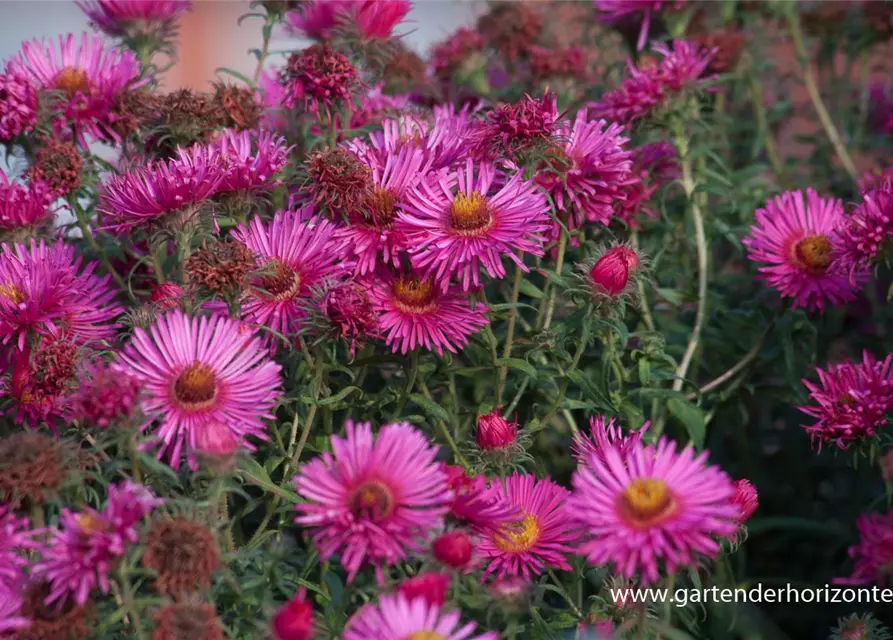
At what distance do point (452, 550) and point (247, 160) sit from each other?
577 mm

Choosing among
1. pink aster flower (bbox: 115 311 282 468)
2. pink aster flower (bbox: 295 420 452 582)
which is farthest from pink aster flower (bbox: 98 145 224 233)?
pink aster flower (bbox: 295 420 452 582)

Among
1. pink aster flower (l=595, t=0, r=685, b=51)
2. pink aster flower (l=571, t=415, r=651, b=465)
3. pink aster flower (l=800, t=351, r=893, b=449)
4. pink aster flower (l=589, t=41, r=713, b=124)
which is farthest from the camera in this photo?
pink aster flower (l=595, t=0, r=685, b=51)

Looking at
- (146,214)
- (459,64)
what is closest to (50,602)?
(146,214)

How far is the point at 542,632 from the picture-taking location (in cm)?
108

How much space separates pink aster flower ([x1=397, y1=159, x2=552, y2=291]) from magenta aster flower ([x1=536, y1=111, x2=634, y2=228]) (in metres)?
0.09

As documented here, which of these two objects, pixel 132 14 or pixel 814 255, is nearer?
pixel 814 255

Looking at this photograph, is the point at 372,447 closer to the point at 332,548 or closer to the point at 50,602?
the point at 332,548

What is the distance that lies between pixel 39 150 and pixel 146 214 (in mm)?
310

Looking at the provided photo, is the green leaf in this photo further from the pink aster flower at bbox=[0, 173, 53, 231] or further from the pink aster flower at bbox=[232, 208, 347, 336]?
the pink aster flower at bbox=[0, 173, 53, 231]

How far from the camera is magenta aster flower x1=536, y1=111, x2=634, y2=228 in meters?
1.28

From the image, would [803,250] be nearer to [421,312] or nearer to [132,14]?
[421,312]

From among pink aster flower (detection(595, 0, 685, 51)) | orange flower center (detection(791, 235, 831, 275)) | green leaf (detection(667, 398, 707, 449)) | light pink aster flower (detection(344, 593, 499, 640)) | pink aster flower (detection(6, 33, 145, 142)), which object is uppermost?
pink aster flower (detection(595, 0, 685, 51))

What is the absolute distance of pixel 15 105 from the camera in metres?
1.40

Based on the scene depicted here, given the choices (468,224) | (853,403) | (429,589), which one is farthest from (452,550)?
(853,403)
